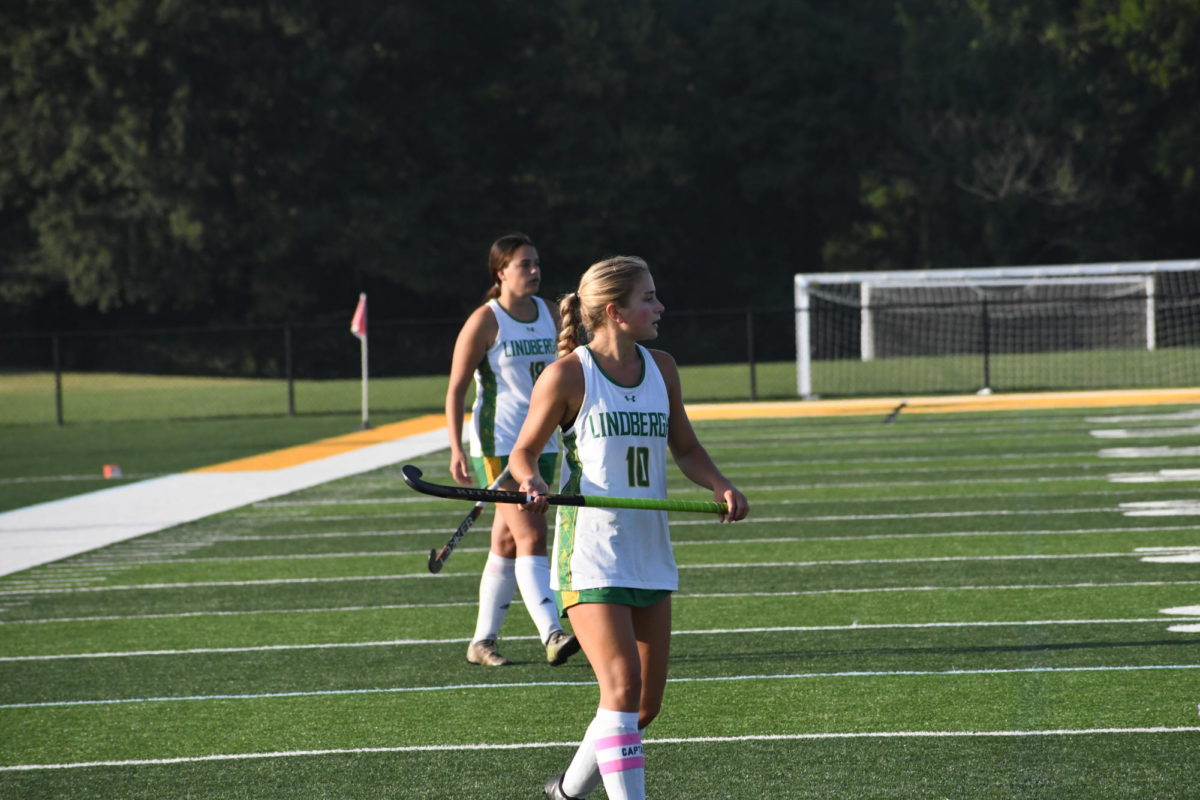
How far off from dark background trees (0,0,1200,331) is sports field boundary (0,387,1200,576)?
22.6m

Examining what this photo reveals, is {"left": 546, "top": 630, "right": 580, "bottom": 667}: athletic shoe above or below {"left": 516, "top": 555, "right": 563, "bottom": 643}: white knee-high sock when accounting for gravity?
below

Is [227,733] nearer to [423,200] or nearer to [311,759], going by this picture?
[311,759]

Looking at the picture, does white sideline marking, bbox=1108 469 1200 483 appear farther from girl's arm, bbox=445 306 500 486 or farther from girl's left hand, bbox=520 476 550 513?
girl's left hand, bbox=520 476 550 513

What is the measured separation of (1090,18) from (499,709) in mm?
47776

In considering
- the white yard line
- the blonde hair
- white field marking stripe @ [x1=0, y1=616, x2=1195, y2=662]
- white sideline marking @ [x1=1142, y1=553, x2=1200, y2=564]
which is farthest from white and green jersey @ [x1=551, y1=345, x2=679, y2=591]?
the white yard line

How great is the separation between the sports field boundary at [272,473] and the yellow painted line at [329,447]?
12 millimetres

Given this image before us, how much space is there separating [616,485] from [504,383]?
9.16 feet

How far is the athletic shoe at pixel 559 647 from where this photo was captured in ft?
22.2

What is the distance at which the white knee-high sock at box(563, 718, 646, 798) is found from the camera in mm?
4602

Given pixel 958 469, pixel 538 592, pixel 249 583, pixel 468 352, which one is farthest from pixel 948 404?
pixel 538 592

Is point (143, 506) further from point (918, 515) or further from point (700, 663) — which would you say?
point (700, 663)

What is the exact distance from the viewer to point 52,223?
44250mm

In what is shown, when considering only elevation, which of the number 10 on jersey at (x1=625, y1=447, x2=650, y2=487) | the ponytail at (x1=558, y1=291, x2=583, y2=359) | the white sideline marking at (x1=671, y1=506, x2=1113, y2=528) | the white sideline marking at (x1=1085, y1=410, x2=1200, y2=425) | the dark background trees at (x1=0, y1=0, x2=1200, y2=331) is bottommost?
the white sideline marking at (x1=671, y1=506, x2=1113, y2=528)

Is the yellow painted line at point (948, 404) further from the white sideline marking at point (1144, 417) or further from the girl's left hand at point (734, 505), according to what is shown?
the girl's left hand at point (734, 505)
